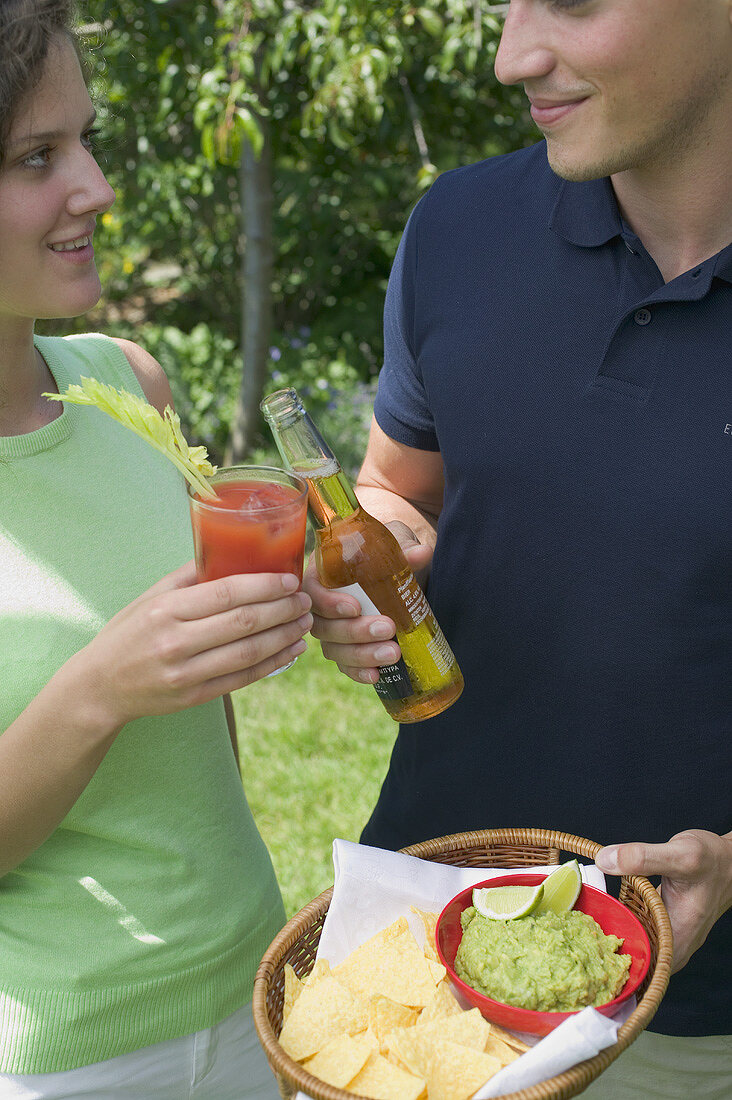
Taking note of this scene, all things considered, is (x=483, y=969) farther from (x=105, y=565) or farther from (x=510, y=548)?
(x=105, y=565)

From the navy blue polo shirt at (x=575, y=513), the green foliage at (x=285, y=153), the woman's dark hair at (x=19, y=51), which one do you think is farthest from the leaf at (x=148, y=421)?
the green foliage at (x=285, y=153)

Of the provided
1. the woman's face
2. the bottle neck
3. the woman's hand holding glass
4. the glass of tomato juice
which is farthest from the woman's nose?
the woman's hand holding glass

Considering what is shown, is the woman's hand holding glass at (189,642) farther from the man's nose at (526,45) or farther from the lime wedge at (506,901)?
the man's nose at (526,45)

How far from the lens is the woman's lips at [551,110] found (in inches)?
64.4

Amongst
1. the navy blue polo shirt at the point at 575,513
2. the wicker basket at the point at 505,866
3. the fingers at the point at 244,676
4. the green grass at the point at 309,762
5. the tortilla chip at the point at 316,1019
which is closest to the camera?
the wicker basket at the point at 505,866

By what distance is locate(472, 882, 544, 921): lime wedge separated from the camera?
146cm

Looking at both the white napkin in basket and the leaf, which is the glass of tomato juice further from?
the white napkin in basket

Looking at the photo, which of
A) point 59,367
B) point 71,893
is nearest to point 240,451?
point 59,367

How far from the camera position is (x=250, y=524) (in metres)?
1.40

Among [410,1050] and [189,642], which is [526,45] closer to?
[189,642]

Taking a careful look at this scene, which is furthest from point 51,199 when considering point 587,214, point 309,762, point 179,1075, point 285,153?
point 285,153

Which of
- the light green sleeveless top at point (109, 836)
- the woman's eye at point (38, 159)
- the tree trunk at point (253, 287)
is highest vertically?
the woman's eye at point (38, 159)

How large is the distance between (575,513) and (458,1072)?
90 cm

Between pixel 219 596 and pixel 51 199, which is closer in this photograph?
pixel 219 596
